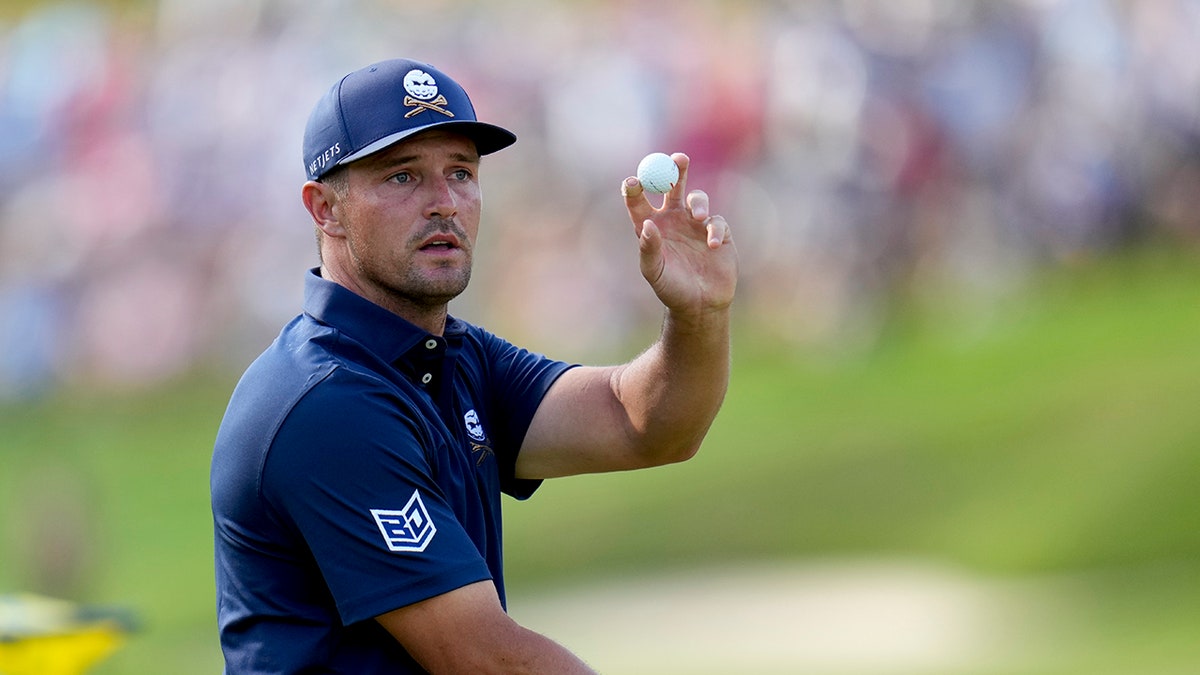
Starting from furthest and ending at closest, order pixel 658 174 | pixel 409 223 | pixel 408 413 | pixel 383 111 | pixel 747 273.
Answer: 1. pixel 747 273
2. pixel 658 174
3. pixel 409 223
4. pixel 383 111
5. pixel 408 413

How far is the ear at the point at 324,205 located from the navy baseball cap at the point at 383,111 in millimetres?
76

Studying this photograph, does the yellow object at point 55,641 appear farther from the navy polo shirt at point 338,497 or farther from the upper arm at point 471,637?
the upper arm at point 471,637

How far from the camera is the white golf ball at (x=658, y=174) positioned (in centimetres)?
344

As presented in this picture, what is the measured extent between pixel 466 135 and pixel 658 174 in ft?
1.38

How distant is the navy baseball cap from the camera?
3.22 m

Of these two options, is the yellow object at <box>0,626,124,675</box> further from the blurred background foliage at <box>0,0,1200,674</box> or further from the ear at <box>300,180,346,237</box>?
the blurred background foliage at <box>0,0,1200,674</box>

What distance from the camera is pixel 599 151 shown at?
12367 millimetres

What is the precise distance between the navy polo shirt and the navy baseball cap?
11.6 inches

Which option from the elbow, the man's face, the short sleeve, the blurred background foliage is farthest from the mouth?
the blurred background foliage

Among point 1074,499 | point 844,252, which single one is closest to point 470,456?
point 1074,499

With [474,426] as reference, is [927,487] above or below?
above

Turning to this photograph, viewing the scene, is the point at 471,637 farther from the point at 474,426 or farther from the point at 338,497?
the point at 474,426

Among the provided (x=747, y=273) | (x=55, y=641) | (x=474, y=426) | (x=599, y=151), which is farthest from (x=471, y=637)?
(x=599, y=151)

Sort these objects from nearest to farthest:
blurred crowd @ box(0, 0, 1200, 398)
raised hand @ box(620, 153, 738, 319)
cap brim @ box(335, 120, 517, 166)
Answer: cap brim @ box(335, 120, 517, 166)
raised hand @ box(620, 153, 738, 319)
blurred crowd @ box(0, 0, 1200, 398)
